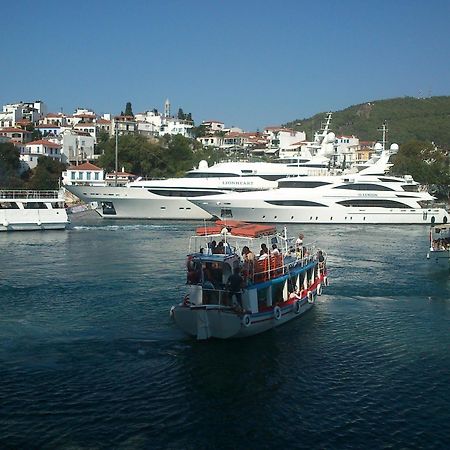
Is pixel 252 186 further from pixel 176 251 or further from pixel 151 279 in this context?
pixel 151 279

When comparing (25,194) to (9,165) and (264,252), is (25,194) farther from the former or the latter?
(264,252)

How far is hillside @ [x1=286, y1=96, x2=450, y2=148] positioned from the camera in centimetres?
15812

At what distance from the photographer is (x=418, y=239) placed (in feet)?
144

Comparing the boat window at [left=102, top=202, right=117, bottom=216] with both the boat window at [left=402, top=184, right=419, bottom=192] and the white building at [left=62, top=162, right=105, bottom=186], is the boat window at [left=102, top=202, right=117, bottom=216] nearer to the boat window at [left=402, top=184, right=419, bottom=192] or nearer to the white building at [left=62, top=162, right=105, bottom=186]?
the white building at [left=62, top=162, right=105, bottom=186]

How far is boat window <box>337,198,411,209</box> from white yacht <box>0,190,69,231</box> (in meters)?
24.2

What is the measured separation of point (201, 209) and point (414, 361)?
42125mm

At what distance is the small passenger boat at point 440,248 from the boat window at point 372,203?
2273 cm

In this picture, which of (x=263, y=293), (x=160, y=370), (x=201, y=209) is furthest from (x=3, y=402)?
(x=201, y=209)

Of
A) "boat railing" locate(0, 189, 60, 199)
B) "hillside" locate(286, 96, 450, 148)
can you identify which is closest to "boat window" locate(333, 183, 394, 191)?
"boat railing" locate(0, 189, 60, 199)

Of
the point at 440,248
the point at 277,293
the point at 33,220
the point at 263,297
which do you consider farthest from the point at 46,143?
the point at 263,297

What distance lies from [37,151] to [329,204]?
42.8m

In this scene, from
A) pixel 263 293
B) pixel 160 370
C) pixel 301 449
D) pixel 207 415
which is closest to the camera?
pixel 301 449

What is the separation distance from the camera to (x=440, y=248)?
3030 centimetres

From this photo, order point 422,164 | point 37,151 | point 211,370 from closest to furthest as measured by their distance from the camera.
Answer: point 211,370 < point 37,151 < point 422,164
